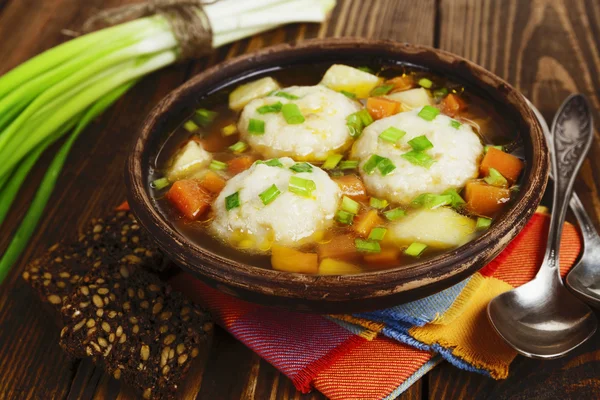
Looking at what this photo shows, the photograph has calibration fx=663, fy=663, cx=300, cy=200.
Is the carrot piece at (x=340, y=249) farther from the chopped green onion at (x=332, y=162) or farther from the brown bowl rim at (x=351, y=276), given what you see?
the chopped green onion at (x=332, y=162)

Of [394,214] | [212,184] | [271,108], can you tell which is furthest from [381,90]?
[212,184]

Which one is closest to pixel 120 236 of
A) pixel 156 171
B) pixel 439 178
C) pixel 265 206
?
pixel 156 171

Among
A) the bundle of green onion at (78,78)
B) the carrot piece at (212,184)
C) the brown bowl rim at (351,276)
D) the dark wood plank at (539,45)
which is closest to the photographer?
the brown bowl rim at (351,276)

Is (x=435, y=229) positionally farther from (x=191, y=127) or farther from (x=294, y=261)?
(x=191, y=127)

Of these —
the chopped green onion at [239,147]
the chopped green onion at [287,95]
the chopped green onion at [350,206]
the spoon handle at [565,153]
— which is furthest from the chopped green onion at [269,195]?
the spoon handle at [565,153]

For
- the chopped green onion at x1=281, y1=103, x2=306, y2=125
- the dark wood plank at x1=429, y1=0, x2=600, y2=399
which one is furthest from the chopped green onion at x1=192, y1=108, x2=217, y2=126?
the dark wood plank at x1=429, y1=0, x2=600, y2=399

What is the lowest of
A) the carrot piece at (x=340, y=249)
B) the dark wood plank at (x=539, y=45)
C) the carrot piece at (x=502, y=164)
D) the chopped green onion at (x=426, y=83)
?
the dark wood plank at (x=539, y=45)

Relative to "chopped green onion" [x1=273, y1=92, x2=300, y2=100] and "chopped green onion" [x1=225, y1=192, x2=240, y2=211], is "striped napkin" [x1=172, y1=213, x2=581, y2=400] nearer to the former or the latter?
"chopped green onion" [x1=225, y1=192, x2=240, y2=211]
